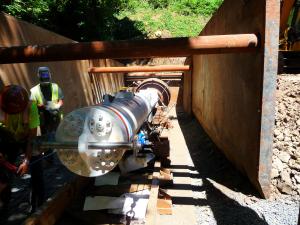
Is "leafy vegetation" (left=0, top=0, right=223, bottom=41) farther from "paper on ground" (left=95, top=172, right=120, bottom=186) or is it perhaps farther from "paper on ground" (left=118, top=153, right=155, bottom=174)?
"paper on ground" (left=95, top=172, right=120, bottom=186)

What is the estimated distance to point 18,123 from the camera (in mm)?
3826

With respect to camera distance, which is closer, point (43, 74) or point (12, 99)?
point (12, 99)

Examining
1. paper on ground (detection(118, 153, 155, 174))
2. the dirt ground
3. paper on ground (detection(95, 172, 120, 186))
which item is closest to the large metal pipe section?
the dirt ground

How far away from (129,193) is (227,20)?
13.7ft

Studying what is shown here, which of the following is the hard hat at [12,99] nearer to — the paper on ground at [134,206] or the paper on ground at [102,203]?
the paper on ground at [102,203]

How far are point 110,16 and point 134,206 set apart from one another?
53.6 ft

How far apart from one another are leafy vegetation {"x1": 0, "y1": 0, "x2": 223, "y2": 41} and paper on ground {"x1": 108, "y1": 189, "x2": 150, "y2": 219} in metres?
11.2

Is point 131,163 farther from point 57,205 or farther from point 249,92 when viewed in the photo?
point 249,92

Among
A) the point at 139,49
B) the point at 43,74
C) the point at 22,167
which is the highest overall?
the point at 139,49

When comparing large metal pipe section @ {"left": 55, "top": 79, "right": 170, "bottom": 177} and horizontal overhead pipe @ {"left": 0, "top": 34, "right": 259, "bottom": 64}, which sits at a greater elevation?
horizontal overhead pipe @ {"left": 0, "top": 34, "right": 259, "bottom": 64}

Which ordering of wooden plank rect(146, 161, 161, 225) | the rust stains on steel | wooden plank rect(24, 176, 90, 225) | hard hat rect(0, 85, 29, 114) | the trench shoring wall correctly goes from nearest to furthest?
wooden plank rect(24, 176, 90, 225) < hard hat rect(0, 85, 29, 114) < wooden plank rect(146, 161, 161, 225) < the trench shoring wall < the rust stains on steel

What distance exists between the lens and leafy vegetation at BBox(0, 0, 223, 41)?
52.1ft

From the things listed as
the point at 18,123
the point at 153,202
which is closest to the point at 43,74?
the point at 18,123

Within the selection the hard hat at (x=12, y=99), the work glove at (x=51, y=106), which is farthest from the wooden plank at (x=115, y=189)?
the work glove at (x=51, y=106)
